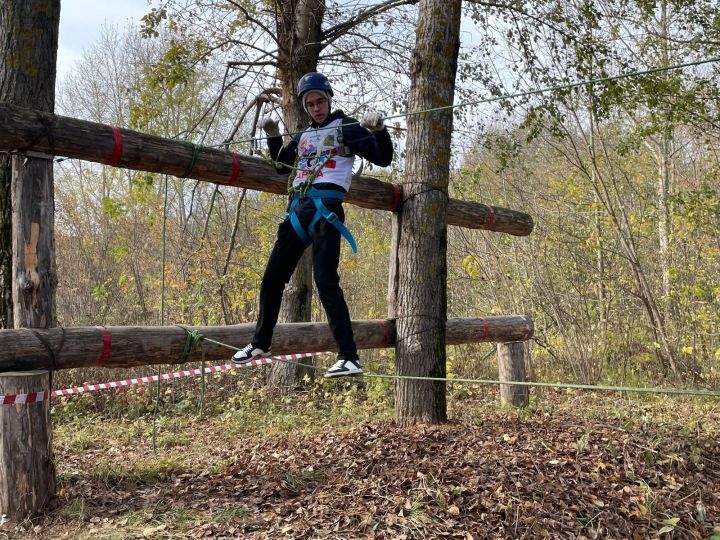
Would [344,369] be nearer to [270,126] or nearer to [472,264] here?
[270,126]

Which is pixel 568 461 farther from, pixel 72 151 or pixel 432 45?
pixel 72 151

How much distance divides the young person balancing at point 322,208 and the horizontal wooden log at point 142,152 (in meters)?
0.51

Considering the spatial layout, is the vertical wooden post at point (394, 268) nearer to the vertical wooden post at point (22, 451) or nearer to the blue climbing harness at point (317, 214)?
the blue climbing harness at point (317, 214)

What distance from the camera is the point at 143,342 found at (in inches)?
173

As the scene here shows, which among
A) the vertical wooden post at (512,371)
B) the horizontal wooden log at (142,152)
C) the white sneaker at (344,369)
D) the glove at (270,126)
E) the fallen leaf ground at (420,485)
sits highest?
the glove at (270,126)

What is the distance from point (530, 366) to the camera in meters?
8.90

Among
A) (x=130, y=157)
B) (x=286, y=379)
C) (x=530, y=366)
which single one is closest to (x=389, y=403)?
(x=286, y=379)

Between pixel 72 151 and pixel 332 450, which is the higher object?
pixel 72 151

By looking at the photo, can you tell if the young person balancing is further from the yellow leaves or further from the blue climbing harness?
the yellow leaves

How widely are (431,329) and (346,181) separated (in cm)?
154

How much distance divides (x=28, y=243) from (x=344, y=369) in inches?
88.0

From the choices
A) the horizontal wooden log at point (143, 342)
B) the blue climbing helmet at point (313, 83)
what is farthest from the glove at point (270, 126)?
the horizontal wooden log at point (143, 342)

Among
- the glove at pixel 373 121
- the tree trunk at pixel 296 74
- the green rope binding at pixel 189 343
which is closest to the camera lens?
the glove at pixel 373 121

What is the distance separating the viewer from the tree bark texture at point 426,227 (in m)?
5.14
